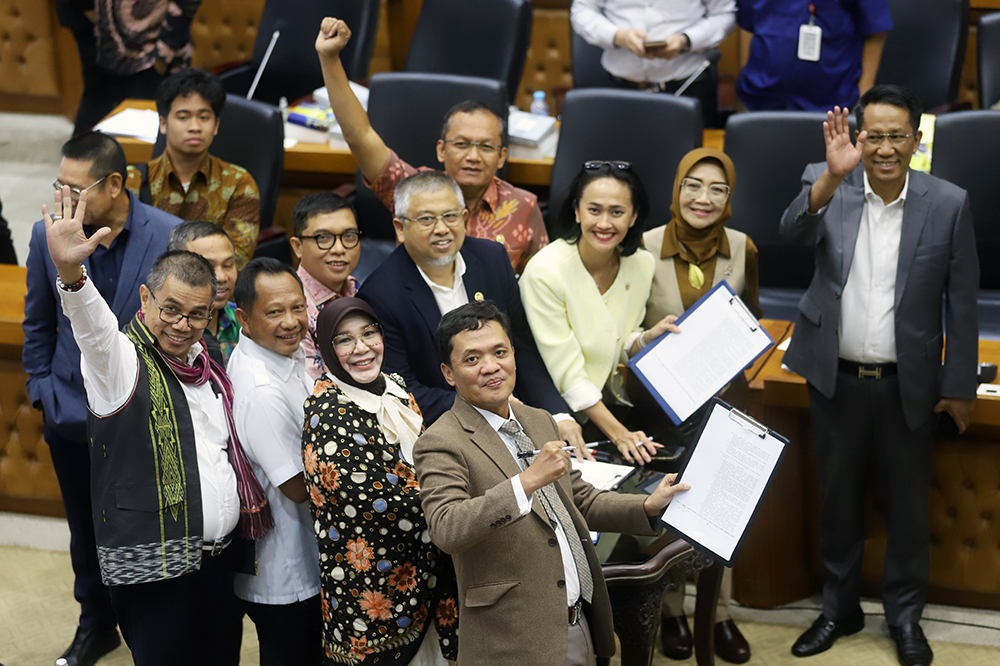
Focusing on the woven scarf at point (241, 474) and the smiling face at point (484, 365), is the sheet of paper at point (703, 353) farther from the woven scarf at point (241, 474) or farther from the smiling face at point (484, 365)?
the woven scarf at point (241, 474)

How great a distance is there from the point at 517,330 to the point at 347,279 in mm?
483

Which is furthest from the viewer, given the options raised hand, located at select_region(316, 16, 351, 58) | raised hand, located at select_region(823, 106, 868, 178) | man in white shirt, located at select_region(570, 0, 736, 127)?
man in white shirt, located at select_region(570, 0, 736, 127)

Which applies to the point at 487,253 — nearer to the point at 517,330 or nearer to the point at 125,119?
the point at 517,330

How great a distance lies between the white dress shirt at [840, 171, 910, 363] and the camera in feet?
10.1

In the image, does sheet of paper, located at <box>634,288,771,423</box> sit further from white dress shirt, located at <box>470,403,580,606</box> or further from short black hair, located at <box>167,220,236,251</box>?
short black hair, located at <box>167,220,236,251</box>

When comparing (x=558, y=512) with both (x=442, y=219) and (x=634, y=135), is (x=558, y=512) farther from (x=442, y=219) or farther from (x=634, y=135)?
(x=634, y=135)

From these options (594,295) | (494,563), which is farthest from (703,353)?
(494,563)

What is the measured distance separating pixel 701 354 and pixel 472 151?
3.46ft

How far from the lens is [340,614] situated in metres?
2.42

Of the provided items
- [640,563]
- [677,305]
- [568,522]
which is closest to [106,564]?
[568,522]

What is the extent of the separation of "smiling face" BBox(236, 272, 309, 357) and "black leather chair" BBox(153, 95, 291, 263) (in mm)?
1609

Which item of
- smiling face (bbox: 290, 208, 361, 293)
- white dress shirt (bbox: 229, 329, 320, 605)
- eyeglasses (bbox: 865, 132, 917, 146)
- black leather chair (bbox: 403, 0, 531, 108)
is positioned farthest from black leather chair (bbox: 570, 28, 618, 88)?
white dress shirt (bbox: 229, 329, 320, 605)

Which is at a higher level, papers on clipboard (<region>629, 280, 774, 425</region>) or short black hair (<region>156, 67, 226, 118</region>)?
short black hair (<region>156, 67, 226, 118</region>)

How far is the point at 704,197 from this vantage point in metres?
3.25
